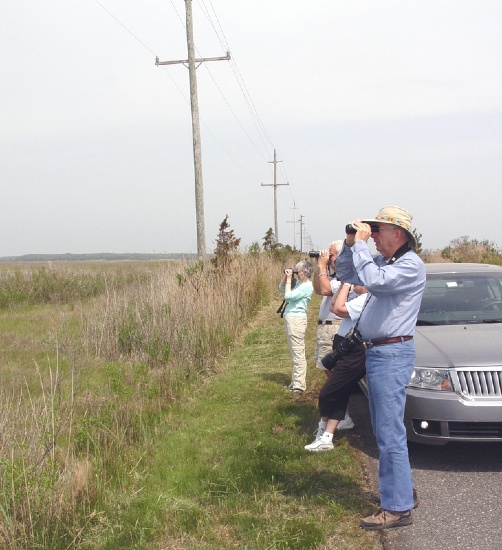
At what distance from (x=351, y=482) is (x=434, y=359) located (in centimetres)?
123

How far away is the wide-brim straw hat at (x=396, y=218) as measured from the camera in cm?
428

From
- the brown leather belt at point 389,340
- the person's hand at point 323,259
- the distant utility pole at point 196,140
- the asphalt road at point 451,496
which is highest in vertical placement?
the distant utility pole at point 196,140

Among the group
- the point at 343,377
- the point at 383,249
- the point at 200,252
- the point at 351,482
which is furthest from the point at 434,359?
the point at 200,252

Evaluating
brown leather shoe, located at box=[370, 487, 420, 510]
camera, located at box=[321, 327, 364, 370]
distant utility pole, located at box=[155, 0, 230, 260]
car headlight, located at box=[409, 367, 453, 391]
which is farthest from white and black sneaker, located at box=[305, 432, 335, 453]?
distant utility pole, located at box=[155, 0, 230, 260]

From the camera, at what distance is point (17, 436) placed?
5.09 m

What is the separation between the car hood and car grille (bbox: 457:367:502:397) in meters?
0.06

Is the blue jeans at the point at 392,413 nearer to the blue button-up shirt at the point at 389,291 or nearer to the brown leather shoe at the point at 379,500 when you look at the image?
the blue button-up shirt at the point at 389,291

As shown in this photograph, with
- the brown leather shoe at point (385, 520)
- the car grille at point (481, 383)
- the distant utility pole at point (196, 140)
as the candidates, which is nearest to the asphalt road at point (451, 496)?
the brown leather shoe at point (385, 520)

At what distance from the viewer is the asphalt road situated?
4242 millimetres

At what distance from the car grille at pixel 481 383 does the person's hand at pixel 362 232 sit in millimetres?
1859

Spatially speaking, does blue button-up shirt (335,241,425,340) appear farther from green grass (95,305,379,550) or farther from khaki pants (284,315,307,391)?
khaki pants (284,315,307,391)

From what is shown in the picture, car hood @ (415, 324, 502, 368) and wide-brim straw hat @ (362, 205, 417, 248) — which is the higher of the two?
wide-brim straw hat @ (362, 205, 417, 248)

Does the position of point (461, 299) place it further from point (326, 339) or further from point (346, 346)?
point (346, 346)

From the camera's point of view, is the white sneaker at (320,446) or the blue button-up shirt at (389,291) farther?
the white sneaker at (320,446)
